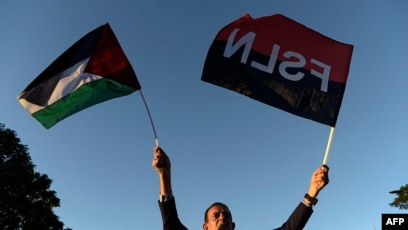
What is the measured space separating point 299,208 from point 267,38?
3.35 metres

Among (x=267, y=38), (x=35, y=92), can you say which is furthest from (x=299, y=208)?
(x=35, y=92)

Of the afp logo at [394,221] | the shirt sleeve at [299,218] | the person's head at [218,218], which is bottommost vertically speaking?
the person's head at [218,218]

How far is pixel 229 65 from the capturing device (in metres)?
5.89

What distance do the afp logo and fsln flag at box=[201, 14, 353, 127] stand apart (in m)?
9.56

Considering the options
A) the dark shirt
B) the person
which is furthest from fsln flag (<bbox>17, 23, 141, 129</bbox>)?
the dark shirt

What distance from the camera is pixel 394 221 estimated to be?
14.4 m

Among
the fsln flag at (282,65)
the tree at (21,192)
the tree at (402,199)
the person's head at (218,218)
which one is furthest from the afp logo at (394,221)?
the tree at (402,199)

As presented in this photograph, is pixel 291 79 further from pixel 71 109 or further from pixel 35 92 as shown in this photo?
pixel 35 92

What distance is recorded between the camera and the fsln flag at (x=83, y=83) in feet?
20.1

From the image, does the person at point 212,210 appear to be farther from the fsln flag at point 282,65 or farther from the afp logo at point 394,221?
the afp logo at point 394,221

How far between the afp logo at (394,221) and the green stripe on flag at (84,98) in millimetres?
10959

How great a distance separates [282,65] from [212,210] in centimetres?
301

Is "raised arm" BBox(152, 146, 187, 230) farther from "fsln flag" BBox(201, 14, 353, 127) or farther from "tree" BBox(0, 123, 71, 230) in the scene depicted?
"tree" BBox(0, 123, 71, 230)

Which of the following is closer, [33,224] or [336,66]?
[336,66]
